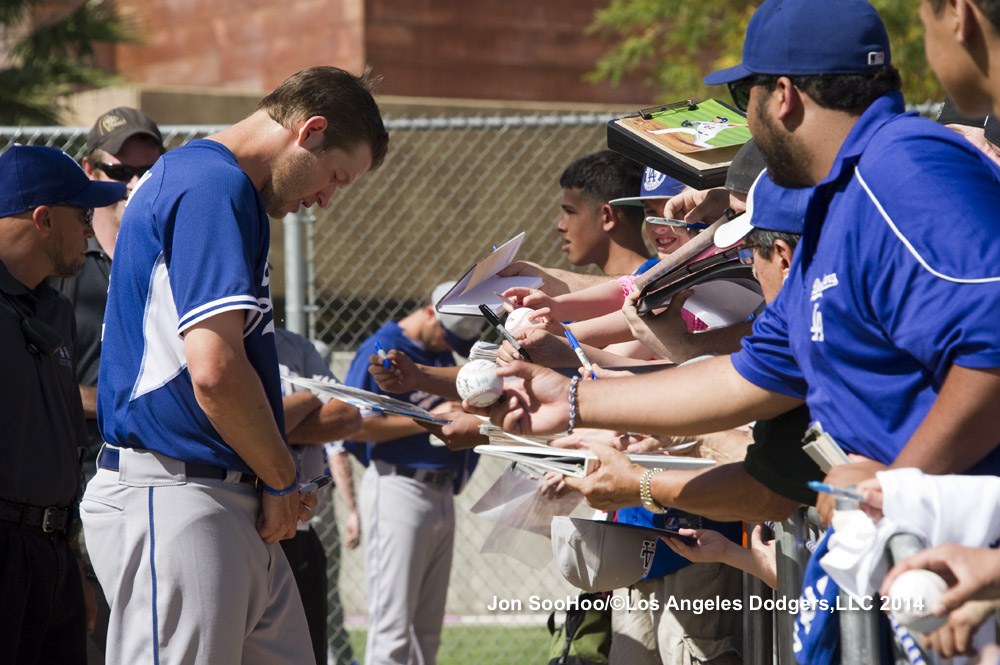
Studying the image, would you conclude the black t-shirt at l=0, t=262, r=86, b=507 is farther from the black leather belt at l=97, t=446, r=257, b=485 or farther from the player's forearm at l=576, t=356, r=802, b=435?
the player's forearm at l=576, t=356, r=802, b=435

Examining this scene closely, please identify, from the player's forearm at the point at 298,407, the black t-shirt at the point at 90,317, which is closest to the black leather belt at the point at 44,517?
the black t-shirt at the point at 90,317

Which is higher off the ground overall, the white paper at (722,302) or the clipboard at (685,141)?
the clipboard at (685,141)

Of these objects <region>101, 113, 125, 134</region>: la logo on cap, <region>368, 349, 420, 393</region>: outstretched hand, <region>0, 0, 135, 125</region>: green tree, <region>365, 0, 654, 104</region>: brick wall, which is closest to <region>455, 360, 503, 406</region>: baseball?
<region>368, 349, 420, 393</region>: outstretched hand

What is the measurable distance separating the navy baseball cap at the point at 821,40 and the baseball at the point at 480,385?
0.95 m

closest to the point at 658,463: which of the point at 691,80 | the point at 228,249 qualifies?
the point at 228,249

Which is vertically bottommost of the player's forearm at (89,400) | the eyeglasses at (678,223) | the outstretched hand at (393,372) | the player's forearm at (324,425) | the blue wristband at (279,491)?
the player's forearm at (324,425)

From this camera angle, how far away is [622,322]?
12.3 ft

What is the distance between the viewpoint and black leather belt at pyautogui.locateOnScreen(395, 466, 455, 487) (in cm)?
597

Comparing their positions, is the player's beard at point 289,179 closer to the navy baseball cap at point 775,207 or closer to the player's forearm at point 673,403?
the player's forearm at point 673,403

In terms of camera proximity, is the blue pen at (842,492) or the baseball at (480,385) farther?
the baseball at (480,385)

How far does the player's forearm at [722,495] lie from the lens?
2729 millimetres

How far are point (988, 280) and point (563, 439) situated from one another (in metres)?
1.74

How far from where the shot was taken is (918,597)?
1.69 meters

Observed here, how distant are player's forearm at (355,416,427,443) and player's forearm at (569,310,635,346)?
2145 mm
